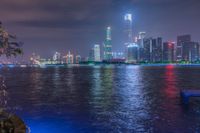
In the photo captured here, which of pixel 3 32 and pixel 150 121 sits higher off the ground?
pixel 3 32

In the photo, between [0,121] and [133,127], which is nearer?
[0,121]

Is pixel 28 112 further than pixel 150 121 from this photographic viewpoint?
Yes

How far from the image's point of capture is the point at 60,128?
109 ft

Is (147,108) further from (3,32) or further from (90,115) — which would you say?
(3,32)

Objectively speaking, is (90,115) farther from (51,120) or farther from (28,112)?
(28,112)

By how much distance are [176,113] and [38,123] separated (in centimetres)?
2081

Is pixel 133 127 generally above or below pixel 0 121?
below

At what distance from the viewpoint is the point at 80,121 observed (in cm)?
3750

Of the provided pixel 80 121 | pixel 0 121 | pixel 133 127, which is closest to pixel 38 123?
pixel 80 121

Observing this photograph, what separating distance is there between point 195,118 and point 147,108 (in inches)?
425

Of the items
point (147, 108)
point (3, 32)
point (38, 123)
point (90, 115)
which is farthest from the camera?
point (147, 108)


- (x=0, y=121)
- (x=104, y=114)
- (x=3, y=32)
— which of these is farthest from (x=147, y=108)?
(x=3, y=32)

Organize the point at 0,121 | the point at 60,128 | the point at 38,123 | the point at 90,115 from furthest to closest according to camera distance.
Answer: the point at 90,115 < the point at 38,123 < the point at 60,128 < the point at 0,121

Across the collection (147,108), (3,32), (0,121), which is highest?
(3,32)
